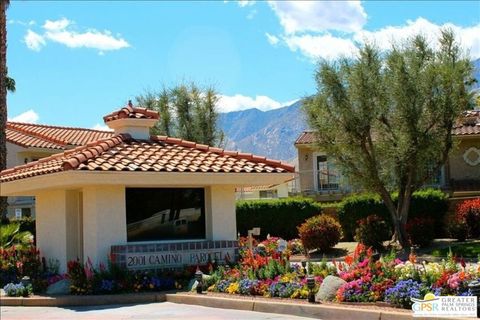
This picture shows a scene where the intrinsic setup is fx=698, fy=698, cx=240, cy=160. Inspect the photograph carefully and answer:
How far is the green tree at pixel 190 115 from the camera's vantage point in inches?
1663

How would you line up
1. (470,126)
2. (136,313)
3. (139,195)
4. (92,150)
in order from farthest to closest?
1. (470,126)
2. (139,195)
3. (92,150)
4. (136,313)

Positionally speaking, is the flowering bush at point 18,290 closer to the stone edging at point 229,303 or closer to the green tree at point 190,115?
the stone edging at point 229,303

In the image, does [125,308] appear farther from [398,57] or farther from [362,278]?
[398,57]

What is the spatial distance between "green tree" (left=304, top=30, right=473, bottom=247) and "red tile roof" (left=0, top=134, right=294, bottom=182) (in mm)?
7604

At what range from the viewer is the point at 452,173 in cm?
3550

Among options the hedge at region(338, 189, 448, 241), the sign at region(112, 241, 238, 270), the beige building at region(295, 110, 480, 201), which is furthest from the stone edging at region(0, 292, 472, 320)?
A: the beige building at region(295, 110, 480, 201)

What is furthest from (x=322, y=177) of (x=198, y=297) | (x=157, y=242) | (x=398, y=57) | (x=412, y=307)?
(x=412, y=307)

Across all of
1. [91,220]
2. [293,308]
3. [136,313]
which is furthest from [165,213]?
[293,308]

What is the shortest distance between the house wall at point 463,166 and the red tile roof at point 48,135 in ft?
67.8

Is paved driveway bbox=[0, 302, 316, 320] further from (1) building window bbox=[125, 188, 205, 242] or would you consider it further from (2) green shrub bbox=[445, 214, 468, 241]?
(2) green shrub bbox=[445, 214, 468, 241]

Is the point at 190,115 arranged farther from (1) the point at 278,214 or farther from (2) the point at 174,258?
(2) the point at 174,258

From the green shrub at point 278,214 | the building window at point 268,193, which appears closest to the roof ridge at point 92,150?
the green shrub at point 278,214

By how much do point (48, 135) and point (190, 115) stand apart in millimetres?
10261

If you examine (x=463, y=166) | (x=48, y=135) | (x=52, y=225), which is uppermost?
(x=48, y=135)
